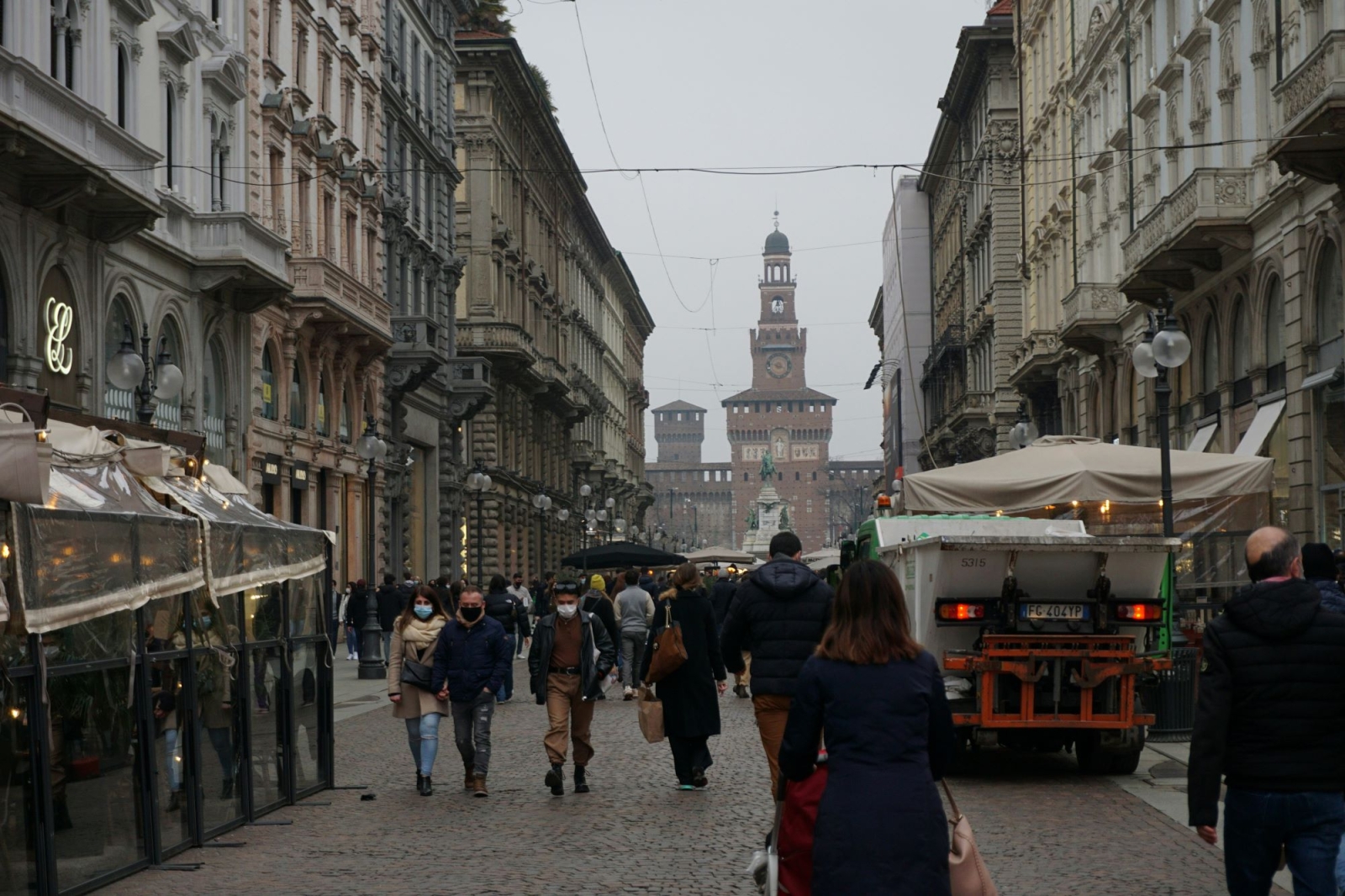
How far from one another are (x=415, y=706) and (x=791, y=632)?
4.54m

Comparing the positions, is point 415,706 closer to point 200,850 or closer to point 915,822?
point 200,850

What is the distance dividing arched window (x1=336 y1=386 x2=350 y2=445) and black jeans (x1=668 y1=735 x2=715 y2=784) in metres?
30.0

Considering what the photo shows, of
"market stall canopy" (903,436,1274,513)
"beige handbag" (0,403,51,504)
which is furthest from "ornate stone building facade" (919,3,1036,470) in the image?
"beige handbag" (0,403,51,504)

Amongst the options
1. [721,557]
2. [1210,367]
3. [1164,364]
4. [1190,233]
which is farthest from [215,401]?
[721,557]

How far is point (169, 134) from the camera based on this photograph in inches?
1282

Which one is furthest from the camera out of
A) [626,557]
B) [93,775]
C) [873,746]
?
[626,557]

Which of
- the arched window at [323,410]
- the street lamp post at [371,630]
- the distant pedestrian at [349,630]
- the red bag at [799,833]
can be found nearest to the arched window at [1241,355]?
the street lamp post at [371,630]

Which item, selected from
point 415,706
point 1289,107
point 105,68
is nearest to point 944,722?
point 415,706

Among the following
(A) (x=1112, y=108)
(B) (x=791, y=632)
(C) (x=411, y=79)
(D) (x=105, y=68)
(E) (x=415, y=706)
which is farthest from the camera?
(C) (x=411, y=79)

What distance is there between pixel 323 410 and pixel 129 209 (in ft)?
50.3

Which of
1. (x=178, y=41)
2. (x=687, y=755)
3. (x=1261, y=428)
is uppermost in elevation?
(x=178, y=41)

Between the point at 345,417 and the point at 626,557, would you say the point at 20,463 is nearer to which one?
the point at 626,557

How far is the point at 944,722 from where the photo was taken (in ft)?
21.2

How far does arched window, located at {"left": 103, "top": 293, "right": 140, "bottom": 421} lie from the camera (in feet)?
95.8
